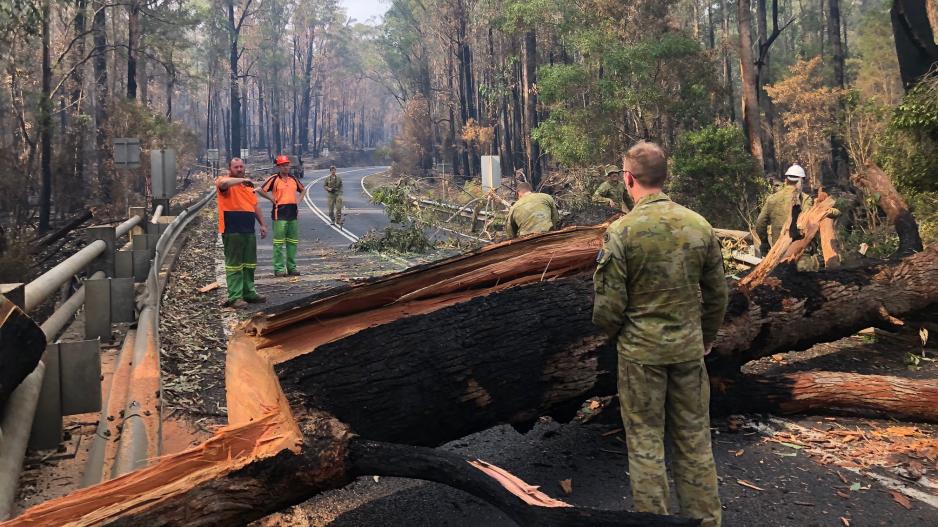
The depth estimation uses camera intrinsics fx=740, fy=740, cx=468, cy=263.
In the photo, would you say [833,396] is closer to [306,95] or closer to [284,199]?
[284,199]

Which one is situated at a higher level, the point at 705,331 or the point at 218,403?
the point at 705,331

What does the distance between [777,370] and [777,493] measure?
8.89ft

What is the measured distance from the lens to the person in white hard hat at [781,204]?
9.34m

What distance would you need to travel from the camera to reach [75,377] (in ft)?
14.1

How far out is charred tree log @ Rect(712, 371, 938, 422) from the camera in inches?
226

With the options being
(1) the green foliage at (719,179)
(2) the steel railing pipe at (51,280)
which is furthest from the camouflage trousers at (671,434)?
(1) the green foliage at (719,179)

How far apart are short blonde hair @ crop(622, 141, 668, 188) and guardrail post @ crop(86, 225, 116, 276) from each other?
6.13 metres

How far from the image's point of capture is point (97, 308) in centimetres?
649

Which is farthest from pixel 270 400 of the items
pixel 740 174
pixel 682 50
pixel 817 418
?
pixel 682 50

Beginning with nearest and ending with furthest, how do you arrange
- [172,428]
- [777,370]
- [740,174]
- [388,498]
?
[388,498], [172,428], [777,370], [740,174]

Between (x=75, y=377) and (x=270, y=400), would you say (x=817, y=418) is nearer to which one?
(x=270, y=400)

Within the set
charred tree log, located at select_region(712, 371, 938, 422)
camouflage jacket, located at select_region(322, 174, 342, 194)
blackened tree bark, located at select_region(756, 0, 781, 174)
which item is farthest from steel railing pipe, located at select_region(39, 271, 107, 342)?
blackened tree bark, located at select_region(756, 0, 781, 174)

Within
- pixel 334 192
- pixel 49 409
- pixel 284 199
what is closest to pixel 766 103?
pixel 334 192

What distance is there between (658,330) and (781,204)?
22.0 ft
